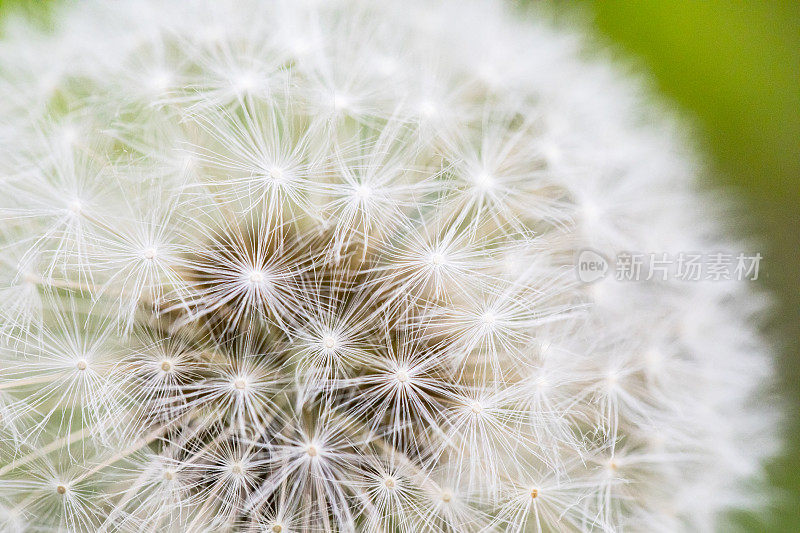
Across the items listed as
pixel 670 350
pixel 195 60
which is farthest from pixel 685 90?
pixel 195 60

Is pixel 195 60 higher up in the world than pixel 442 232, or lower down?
higher up

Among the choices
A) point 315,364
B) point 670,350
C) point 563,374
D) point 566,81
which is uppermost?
point 566,81

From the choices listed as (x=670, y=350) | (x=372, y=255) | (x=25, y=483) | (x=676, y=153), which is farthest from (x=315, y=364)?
(x=676, y=153)

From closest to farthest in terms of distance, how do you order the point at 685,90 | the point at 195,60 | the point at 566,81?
the point at 195,60, the point at 566,81, the point at 685,90

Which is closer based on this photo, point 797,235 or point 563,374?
point 563,374

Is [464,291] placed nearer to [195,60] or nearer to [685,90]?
[195,60]

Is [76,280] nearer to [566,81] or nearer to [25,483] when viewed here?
[25,483]

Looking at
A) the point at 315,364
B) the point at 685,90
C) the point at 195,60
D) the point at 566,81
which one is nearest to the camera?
the point at 315,364
